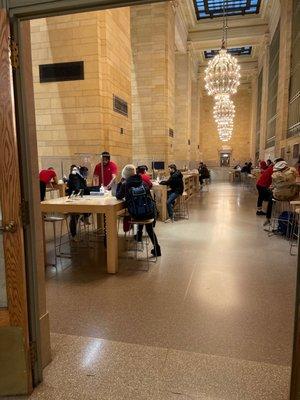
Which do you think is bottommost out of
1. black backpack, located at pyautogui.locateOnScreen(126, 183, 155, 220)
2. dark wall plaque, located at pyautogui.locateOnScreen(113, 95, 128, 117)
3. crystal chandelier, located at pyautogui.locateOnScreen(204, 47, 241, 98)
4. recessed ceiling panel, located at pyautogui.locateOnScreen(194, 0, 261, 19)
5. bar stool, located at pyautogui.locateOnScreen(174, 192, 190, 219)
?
bar stool, located at pyautogui.locateOnScreen(174, 192, 190, 219)

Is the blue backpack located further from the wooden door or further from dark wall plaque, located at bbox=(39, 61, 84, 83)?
dark wall plaque, located at bbox=(39, 61, 84, 83)

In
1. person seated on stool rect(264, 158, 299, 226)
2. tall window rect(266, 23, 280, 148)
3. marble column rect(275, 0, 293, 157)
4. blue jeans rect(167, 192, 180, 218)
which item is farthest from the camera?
tall window rect(266, 23, 280, 148)

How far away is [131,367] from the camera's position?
2.36 m

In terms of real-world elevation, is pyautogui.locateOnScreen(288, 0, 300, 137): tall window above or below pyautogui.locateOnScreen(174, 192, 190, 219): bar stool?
above

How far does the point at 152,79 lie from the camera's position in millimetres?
11680

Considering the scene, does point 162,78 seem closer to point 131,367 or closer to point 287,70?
point 287,70

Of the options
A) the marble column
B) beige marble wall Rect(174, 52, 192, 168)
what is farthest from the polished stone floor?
beige marble wall Rect(174, 52, 192, 168)

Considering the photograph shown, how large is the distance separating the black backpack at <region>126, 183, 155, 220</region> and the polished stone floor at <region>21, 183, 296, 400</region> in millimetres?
805

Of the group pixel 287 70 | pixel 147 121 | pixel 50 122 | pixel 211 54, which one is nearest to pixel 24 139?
pixel 50 122

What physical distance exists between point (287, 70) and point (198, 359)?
36.1 feet

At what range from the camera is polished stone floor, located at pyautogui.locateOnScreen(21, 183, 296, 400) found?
7.15 feet

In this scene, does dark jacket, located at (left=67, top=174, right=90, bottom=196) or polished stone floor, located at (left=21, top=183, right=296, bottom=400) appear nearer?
polished stone floor, located at (left=21, top=183, right=296, bottom=400)

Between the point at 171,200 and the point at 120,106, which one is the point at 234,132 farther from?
the point at 171,200

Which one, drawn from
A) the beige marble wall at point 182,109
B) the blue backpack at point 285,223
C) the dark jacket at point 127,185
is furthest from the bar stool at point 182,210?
the beige marble wall at point 182,109
